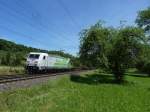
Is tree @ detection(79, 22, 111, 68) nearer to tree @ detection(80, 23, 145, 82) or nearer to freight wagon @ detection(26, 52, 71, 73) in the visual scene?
tree @ detection(80, 23, 145, 82)

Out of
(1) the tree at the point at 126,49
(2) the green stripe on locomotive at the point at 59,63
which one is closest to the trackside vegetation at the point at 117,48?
(1) the tree at the point at 126,49

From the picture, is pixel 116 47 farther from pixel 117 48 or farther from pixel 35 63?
pixel 35 63

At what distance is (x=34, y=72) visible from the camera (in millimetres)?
40906

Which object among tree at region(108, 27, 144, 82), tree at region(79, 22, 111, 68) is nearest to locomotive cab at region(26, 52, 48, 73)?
tree at region(79, 22, 111, 68)

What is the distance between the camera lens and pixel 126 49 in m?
34.6

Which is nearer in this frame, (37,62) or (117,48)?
(117,48)

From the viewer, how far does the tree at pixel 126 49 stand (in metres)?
34.3

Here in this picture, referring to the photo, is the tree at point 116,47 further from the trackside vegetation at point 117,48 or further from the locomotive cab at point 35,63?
the locomotive cab at point 35,63

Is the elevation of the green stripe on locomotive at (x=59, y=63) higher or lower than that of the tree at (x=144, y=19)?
lower

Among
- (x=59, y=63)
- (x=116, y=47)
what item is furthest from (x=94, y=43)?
(x=59, y=63)

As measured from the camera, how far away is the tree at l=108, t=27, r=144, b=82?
113ft

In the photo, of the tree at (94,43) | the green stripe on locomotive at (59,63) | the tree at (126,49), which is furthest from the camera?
the green stripe on locomotive at (59,63)

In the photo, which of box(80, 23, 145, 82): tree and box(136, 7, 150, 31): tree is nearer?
box(80, 23, 145, 82): tree

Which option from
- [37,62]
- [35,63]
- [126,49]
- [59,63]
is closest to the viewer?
[126,49]
